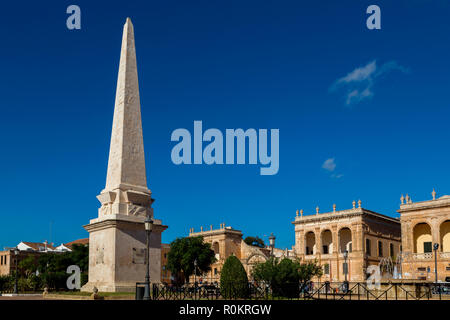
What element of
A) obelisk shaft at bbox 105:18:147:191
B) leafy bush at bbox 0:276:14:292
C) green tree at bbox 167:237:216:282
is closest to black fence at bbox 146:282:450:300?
obelisk shaft at bbox 105:18:147:191

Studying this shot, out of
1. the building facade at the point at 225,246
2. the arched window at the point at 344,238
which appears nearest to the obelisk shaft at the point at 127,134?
the arched window at the point at 344,238

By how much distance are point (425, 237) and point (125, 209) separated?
44963 millimetres

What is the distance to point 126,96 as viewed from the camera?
29.6 metres

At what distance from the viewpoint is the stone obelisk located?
26484 mm

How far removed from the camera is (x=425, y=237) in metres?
60.6

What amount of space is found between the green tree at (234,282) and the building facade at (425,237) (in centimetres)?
3628

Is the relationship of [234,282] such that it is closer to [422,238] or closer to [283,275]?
[283,275]

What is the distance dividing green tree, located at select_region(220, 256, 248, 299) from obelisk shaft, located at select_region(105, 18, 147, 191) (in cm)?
763

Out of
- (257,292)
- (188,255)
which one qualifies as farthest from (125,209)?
(188,255)

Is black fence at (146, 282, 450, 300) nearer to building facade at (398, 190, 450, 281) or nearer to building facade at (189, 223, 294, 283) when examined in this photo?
building facade at (398, 190, 450, 281)

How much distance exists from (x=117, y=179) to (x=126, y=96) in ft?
16.6
